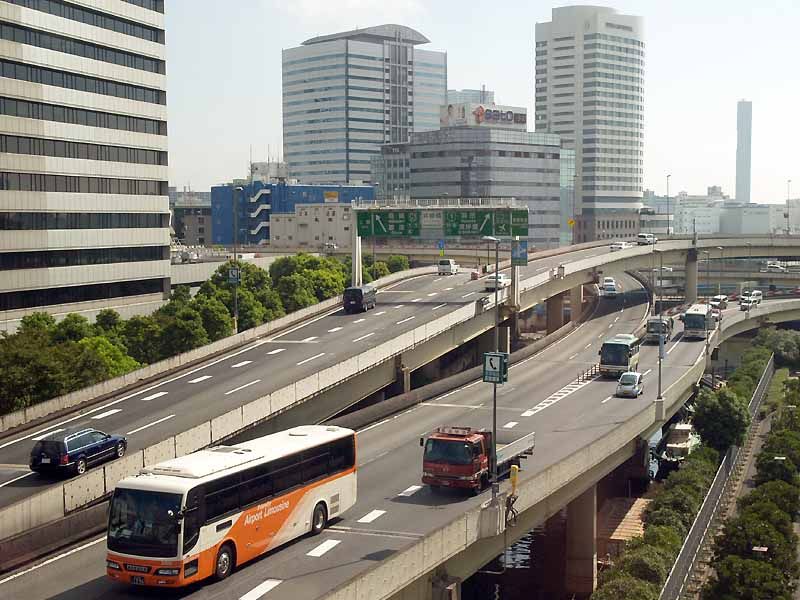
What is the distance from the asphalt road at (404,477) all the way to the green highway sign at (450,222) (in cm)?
1169

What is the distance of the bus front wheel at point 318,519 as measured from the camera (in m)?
33.6

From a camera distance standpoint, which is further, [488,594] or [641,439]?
[641,439]

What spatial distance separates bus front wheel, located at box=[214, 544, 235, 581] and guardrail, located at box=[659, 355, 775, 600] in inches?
763

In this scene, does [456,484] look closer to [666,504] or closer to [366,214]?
[666,504]

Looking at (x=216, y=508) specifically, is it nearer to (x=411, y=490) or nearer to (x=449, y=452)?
(x=449, y=452)

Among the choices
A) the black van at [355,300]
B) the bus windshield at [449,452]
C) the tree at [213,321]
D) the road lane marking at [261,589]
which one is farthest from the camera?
the black van at [355,300]

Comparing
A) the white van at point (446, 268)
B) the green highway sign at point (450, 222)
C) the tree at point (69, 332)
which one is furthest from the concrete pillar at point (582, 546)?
the white van at point (446, 268)

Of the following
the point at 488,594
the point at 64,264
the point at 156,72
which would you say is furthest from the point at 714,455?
the point at 156,72

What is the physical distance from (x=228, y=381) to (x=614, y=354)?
33.5m

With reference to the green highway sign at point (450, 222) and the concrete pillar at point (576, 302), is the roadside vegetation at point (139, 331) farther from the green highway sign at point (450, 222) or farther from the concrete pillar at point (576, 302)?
the concrete pillar at point (576, 302)

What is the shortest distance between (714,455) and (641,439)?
45.6ft

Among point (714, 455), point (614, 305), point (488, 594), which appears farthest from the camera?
point (614, 305)

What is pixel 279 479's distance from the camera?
103ft

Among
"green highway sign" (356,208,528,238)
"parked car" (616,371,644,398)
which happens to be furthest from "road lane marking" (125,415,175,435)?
"green highway sign" (356,208,528,238)
